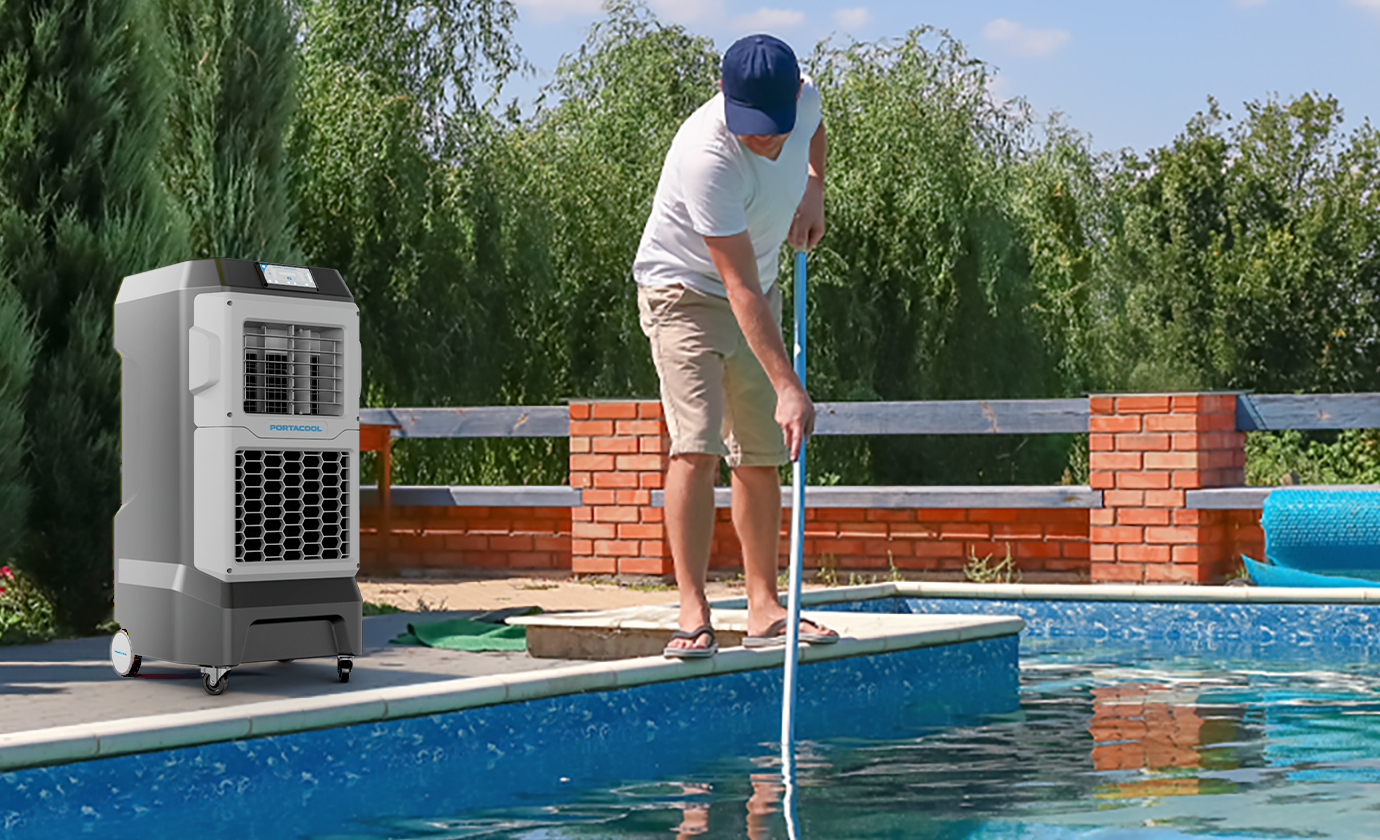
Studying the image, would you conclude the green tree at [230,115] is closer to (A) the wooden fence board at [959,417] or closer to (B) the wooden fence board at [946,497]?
(B) the wooden fence board at [946,497]

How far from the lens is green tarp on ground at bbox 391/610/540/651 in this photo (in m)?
5.27

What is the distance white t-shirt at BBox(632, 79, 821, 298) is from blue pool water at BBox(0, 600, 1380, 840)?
1.13m

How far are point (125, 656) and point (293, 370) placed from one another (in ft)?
3.23

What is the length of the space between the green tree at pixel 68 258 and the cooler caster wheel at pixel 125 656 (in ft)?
5.56

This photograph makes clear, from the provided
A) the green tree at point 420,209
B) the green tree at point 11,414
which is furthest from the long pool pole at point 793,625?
the green tree at point 420,209

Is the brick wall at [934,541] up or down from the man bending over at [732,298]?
down

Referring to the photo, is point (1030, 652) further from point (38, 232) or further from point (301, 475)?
point (38, 232)

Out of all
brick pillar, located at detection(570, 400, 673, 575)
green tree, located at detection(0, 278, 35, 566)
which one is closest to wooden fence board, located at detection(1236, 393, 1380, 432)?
brick pillar, located at detection(570, 400, 673, 575)

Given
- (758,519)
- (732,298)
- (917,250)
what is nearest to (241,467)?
(732,298)

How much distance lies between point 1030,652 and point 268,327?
3.61 m

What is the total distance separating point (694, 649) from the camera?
14.0ft

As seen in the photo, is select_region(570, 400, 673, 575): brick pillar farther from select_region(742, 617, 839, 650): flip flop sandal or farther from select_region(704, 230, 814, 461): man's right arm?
select_region(704, 230, 814, 461): man's right arm

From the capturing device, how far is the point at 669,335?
4.30 metres

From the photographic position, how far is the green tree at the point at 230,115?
7109mm
